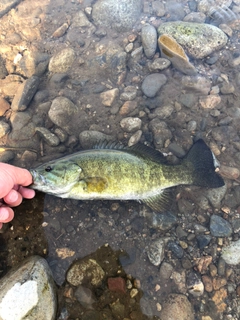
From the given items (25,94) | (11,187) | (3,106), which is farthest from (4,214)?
(25,94)

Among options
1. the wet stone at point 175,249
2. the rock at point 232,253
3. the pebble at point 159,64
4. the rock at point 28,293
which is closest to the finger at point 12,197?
the rock at point 28,293

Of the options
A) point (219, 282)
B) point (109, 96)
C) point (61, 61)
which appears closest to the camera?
point (219, 282)

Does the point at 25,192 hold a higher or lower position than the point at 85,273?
higher

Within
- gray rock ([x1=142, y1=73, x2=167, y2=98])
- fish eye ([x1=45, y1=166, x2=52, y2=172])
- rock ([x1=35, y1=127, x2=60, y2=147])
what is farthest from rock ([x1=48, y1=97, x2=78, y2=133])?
gray rock ([x1=142, y1=73, x2=167, y2=98])

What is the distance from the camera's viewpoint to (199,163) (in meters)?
4.25

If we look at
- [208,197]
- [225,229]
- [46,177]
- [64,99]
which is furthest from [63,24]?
[225,229]

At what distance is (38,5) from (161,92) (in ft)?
13.3

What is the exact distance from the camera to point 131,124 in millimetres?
4785

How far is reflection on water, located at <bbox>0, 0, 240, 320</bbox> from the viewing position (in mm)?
3871

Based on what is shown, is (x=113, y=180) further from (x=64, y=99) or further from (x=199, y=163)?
(x=64, y=99)

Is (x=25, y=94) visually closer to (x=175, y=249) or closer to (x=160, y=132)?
(x=160, y=132)

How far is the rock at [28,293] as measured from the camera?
310 cm

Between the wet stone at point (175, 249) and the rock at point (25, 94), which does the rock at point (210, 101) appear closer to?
the wet stone at point (175, 249)

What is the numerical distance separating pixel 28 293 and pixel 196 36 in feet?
18.7
